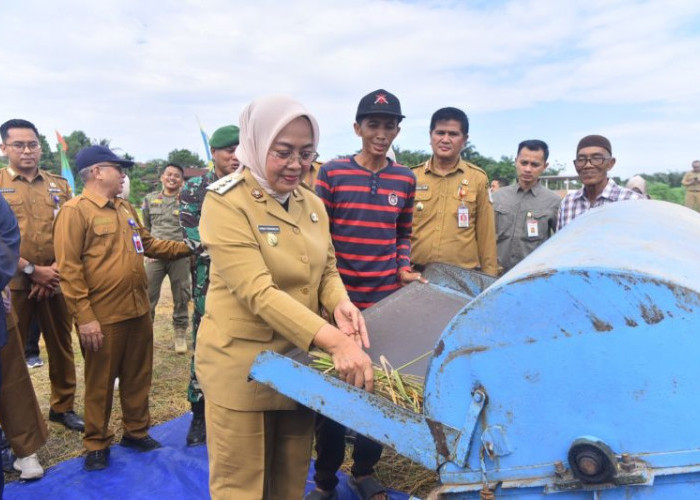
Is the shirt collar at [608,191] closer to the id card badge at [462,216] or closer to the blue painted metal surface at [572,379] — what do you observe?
the id card badge at [462,216]

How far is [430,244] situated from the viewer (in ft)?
13.8

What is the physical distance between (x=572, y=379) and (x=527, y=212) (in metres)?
3.75

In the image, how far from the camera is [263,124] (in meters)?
1.94

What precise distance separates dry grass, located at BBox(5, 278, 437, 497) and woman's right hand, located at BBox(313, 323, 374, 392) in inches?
79.4

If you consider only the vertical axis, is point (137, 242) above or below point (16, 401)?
above

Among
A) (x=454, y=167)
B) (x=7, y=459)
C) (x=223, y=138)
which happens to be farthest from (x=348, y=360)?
(x=7, y=459)

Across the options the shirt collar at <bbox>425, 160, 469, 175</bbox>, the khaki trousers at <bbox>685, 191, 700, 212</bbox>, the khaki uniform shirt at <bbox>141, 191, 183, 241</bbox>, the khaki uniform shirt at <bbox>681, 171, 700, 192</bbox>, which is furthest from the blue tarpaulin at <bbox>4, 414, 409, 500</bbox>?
the khaki uniform shirt at <bbox>681, 171, 700, 192</bbox>

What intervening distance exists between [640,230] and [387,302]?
1.17 metres

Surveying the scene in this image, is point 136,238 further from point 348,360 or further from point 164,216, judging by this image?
point 164,216

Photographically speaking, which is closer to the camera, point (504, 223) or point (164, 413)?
point (164, 413)

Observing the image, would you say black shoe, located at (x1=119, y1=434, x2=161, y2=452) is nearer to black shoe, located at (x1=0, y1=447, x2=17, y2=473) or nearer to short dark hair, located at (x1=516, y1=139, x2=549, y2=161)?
black shoe, located at (x1=0, y1=447, x2=17, y2=473)

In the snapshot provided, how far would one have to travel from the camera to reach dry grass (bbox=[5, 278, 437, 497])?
140 inches

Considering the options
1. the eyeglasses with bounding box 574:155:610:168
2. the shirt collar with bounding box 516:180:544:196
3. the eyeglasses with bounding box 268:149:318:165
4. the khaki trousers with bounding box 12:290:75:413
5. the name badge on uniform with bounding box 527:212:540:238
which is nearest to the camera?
the eyeglasses with bounding box 268:149:318:165

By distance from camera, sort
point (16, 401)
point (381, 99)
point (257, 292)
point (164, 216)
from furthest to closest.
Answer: point (164, 216)
point (16, 401)
point (381, 99)
point (257, 292)
